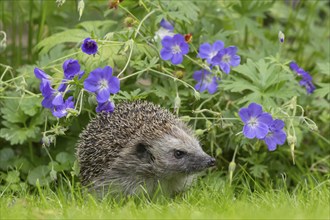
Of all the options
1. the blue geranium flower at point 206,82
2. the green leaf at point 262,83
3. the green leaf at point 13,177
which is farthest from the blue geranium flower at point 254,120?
the green leaf at point 13,177

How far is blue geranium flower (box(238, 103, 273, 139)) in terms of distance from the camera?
20.8 ft

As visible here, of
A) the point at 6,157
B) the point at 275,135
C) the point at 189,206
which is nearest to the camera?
the point at 189,206

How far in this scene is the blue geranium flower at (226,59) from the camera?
688cm

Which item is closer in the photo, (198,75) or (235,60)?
(235,60)

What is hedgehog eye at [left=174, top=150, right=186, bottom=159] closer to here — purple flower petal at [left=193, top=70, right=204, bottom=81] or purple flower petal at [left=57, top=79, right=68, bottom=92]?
purple flower petal at [left=57, top=79, right=68, bottom=92]

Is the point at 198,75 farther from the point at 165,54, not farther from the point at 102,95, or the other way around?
the point at 102,95

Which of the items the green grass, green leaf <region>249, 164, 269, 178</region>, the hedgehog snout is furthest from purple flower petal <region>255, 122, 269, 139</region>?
green leaf <region>249, 164, 269, 178</region>

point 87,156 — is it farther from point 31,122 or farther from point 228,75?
point 228,75

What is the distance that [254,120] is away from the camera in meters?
6.39

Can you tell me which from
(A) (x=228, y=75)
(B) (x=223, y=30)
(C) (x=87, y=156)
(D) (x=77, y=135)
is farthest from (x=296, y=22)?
(C) (x=87, y=156)

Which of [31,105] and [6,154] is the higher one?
[31,105]

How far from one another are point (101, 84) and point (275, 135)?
1.44 meters

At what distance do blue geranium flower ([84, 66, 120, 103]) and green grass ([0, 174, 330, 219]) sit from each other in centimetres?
78

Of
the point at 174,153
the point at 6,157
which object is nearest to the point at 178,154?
the point at 174,153
